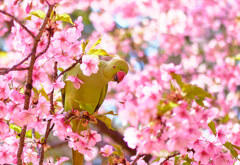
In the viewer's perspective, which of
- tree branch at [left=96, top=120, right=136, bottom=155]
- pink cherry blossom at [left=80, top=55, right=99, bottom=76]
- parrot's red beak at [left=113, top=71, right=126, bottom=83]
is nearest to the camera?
pink cherry blossom at [left=80, top=55, right=99, bottom=76]

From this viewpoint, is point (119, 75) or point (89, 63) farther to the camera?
point (119, 75)

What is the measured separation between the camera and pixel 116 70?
7.61 feet

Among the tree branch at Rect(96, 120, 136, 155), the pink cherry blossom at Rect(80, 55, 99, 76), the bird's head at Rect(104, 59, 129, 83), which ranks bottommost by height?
the pink cherry blossom at Rect(80, 55, 99, 76)

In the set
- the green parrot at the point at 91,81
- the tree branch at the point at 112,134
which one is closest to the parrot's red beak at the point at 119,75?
the green parrot at the point at 91,81

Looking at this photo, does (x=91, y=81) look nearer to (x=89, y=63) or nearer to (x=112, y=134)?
(x=89, y=63)

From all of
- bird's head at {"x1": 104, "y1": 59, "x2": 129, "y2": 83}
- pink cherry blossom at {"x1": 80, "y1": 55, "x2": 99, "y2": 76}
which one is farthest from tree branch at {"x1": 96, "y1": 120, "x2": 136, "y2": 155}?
pink cherry blossom at {"x1": 80, "y1": 55, "x2": 99, "y2": 76}

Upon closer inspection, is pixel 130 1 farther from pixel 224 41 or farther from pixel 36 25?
pixel 36 25

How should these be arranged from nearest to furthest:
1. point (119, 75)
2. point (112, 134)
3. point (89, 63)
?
1. point (89, 63)
2. point (119, 75)
3. point (112, 134)

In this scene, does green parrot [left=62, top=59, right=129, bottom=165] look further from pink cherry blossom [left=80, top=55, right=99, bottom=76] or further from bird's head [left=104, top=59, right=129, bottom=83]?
pink cherry blossom [left=80, top=55, right=99, bottom=76]

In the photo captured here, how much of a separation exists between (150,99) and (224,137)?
68cm

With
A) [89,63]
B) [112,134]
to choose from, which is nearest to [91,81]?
[89,63]

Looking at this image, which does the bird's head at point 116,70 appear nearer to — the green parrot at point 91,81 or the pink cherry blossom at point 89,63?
the green parrot at point 91,81

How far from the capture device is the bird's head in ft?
7.50

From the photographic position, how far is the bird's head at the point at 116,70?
2.29m
